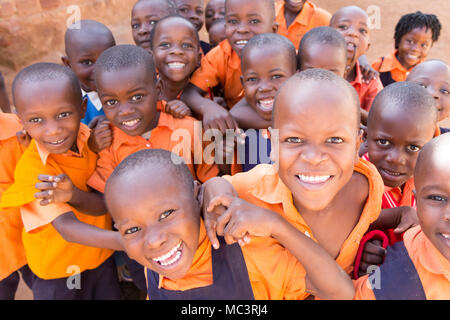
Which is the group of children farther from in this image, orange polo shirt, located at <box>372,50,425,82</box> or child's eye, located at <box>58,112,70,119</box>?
orange polo shirt, located at <box>372,50,425,82</box>

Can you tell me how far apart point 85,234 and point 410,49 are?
9.58ft

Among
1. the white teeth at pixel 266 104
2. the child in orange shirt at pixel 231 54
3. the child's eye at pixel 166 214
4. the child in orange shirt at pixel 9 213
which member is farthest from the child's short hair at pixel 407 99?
the child in orange shirt at pixel 9 213

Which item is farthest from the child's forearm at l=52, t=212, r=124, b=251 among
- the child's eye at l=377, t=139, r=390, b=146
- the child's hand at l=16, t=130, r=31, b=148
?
the child's eye at l=377, t=139, r=390, b=146

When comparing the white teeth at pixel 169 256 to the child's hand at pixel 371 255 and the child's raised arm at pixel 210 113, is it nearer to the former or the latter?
the child's hand at pixel 371 255

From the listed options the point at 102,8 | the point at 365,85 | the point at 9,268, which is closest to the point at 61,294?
the point at 9,268

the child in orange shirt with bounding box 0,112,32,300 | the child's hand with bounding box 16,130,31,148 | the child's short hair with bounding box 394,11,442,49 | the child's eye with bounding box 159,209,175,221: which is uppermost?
the child's short hair with bounding box 394,11,442,49

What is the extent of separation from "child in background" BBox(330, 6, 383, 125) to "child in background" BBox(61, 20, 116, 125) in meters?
1.57

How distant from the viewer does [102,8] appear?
17.6ft

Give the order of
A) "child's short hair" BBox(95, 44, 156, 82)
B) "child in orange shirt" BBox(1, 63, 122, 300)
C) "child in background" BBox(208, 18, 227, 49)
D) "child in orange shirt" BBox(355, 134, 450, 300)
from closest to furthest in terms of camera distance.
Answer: "child in orange shirt" BBox(355, 134, 450, 300), "child in orange shirt" BBox(1, 63, 122, 300), "child's short hair" BBox(95, 44, 156, 82), "child in background" BBox(208, 18, 227, 49)

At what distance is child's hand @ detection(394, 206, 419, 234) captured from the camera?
1.24m

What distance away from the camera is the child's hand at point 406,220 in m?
1.24

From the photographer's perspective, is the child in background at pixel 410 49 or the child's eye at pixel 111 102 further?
the child in background at pixel 410 49

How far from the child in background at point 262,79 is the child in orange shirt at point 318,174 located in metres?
0.42
